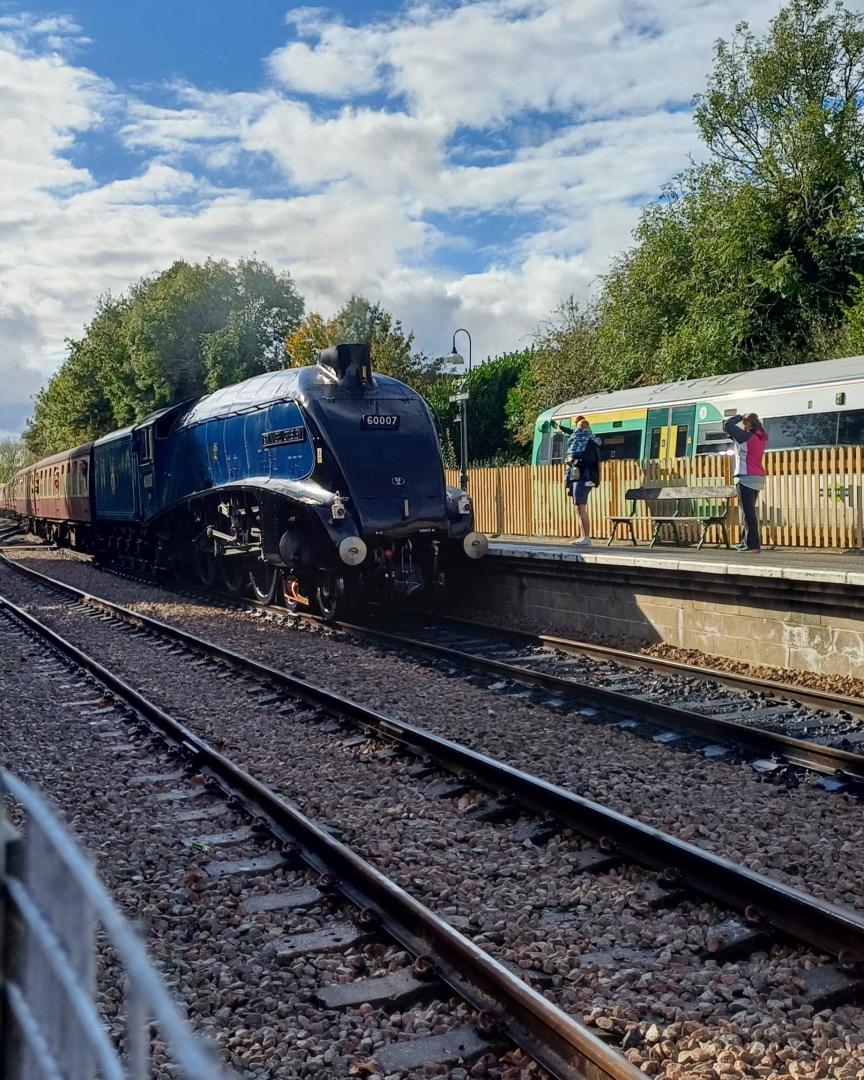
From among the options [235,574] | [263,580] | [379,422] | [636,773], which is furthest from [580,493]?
[636,773]

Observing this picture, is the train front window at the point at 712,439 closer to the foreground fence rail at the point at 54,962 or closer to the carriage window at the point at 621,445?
the carriage window at the point at 621,445

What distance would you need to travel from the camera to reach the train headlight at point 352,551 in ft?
41.5

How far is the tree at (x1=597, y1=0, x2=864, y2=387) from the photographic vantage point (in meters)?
34.1

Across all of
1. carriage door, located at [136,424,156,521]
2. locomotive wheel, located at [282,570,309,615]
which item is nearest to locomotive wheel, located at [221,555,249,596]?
locomotive wheel, located at [282,570,309,615]

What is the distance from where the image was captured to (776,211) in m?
34.9

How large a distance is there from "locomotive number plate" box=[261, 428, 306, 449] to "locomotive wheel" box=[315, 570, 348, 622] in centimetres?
173

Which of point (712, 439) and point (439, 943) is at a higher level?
point (712, 439)

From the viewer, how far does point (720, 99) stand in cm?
3662

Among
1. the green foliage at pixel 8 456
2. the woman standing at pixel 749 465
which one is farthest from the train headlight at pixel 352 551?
the green foliage at pixel 8 456

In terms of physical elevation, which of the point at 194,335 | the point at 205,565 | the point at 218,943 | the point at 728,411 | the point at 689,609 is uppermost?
the point at 194,335

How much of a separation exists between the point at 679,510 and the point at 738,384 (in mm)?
4027

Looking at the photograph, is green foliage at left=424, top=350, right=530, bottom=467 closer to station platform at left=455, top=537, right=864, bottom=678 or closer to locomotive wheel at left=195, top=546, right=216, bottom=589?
locomotive wheel at left=195, top=546, right=216, bottom=589

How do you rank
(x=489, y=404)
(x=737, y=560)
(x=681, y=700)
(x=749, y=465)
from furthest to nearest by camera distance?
(x=489, y=404) → (x=749, y=465) → (x=737, y=560) → (x=681, y=700)

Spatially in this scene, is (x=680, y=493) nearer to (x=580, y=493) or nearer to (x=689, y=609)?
(x=580, y=493)
